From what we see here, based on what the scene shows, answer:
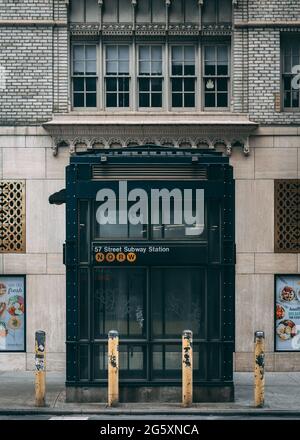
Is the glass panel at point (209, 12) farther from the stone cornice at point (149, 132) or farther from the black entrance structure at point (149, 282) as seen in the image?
the black entrance structure at point (149, 282)

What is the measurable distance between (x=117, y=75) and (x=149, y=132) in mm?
1616

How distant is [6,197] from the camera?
18.2 metres

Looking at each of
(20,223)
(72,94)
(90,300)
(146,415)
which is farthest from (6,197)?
(146,415)

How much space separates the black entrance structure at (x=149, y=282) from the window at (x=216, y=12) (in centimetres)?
547

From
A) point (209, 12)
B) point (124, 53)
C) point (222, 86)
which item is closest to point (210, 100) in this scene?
point (222, 86)

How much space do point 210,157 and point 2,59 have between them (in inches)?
259

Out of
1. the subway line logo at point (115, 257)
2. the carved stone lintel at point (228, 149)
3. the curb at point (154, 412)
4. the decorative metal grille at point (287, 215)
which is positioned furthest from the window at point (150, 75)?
the curb at point (154, 412)

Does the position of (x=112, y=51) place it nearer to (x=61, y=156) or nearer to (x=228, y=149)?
(x=61, y=156)

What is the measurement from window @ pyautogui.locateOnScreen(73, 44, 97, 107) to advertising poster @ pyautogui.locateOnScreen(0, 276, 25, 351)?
436cm

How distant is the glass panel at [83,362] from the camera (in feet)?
46.3

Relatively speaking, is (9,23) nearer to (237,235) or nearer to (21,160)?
(21,160)

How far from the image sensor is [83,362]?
14.1 meters

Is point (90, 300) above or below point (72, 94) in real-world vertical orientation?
below

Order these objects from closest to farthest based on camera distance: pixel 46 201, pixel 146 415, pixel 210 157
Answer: pixel 146 415 < pixel 210 157 < pixel 46 201
